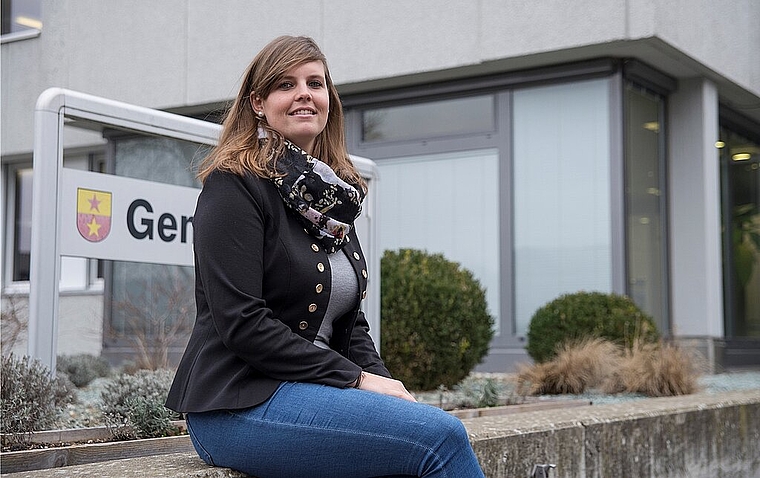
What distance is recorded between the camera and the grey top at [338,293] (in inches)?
112

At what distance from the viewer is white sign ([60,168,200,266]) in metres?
4.84

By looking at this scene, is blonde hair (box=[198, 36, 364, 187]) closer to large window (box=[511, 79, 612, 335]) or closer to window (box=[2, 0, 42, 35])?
large window (box=[511, 79, 612, 335])

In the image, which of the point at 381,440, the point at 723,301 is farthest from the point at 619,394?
the point at 723,301

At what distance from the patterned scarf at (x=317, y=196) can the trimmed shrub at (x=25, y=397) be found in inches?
57.3

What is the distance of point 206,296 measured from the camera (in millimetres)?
2627

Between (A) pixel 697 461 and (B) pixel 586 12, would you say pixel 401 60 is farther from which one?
(A) pixel 697 461

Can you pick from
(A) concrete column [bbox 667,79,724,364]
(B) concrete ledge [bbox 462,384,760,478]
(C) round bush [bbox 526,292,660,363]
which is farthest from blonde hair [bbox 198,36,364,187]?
(A) concrete column [bbox 667,79,724,364]

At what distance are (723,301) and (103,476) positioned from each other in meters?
12.4

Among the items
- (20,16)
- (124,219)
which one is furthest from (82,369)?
(20,16)

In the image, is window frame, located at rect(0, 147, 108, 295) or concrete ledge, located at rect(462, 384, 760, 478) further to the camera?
window frame, located at rect(0, 147, 108, 295)

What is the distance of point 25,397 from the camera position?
3.82 metres

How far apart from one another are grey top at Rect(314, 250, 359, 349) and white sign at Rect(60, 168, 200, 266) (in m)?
2.27

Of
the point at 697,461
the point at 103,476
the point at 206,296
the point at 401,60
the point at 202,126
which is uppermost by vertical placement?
the point at 401,60

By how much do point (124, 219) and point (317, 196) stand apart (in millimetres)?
2572
